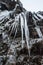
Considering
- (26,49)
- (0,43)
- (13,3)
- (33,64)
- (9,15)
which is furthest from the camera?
(13,3)

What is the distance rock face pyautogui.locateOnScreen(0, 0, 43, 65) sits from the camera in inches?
263

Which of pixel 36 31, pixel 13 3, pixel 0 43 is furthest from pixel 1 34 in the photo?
pixel 13 3

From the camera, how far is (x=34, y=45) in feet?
23.1

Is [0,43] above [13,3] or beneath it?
beneath

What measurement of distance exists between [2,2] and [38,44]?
7.11m

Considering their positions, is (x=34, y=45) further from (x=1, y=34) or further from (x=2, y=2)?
(x=2, y=2)

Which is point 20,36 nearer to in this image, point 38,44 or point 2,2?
point 38,44

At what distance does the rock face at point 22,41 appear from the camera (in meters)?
6.69

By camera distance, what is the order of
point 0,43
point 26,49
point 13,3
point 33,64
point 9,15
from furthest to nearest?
point 13,3 < point 9,15 < point 0,43 < point 26,49 < point 33,64

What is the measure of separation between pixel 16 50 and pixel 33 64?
3.07 ft

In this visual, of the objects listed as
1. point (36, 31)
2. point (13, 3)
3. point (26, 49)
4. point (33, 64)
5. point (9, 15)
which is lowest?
point (33, 64)

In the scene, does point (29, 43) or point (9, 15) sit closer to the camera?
point (29, 43)

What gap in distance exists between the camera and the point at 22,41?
7.43m

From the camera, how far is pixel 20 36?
8117mm
